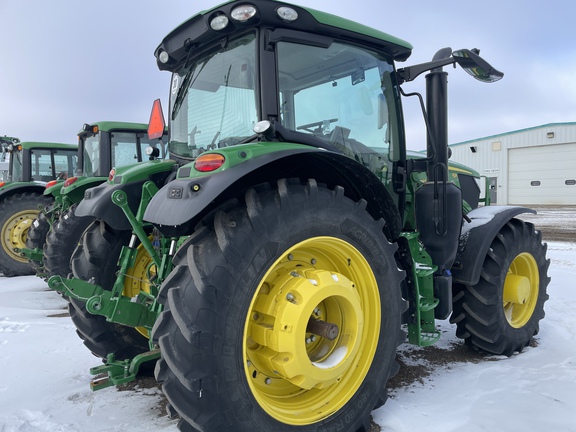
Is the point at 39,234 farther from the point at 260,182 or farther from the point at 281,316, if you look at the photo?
the point at 281,316

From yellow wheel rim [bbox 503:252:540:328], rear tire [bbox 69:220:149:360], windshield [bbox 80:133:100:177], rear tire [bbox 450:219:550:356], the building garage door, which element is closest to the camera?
rear tire [bbox 69:220:149:360]

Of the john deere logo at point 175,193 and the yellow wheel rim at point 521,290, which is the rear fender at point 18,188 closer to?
the john deere logo at point 175,193

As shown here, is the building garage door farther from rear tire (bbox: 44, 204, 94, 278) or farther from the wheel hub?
the wheel hub

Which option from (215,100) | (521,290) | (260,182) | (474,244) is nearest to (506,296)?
(521,290)

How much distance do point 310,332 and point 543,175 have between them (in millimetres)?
25766

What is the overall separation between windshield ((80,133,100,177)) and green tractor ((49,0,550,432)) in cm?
505

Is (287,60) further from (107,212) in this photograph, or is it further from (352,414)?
(352,414)

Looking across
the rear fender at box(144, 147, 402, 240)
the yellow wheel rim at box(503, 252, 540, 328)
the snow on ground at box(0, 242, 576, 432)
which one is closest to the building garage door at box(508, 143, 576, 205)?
the snow on ground at box(0, 242, 576, 432)

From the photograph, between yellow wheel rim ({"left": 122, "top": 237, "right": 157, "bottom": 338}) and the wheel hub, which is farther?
yellow wheel rim ({"left": 122, "top": 237, "right": 157, "bottom": 338})

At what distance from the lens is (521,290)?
3498 mm

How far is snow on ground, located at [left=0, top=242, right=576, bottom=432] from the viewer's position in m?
2.38

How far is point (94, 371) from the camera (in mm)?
2381

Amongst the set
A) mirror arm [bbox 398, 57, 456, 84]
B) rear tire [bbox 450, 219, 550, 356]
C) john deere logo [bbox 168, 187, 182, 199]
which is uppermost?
mirror arm [bbox 398, 57, 456, 84]

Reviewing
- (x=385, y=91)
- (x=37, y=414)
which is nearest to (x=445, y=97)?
(x=385, y=91)
